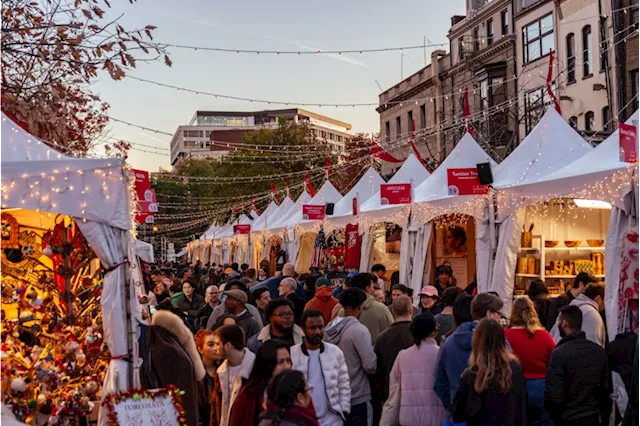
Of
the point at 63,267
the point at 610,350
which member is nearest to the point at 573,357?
the point at 610,350

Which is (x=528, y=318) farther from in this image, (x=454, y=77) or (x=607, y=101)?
(x=454, y=77)

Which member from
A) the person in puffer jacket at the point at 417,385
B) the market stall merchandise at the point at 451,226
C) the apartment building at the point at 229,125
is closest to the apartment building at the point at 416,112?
the market stall merchandise at the point at 451,226

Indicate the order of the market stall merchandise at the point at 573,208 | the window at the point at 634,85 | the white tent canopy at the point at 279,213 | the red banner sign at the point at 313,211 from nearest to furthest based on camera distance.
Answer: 1. the market stall merchandise at the point at 573,208
2. the red banner sign at the point at 313,211
3. the window at the point at 634,85
4. the white tent canopy at the point at 279,213

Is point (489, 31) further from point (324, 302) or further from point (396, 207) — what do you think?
point (324, 302)

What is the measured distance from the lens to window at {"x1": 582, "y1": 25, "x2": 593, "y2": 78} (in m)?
29.1

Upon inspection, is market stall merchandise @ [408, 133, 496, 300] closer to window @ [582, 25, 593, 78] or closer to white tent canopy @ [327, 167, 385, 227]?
white tent canopy @ [327, 167, 385, 227]

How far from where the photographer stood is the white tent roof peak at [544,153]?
507 inches

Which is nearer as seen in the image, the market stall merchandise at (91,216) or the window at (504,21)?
the market stall merchandise at (91,216)

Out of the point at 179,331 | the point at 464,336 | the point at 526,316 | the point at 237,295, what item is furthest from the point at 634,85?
the point at 179,331

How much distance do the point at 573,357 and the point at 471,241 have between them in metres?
10.9

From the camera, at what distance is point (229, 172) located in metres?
54.3

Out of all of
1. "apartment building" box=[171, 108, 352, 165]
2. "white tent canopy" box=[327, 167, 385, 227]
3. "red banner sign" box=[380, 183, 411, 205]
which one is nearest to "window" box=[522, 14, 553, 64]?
"white tent canopy" box=[327, 167, 385, 227]

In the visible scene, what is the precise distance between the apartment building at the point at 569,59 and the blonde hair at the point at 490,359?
21843 mm

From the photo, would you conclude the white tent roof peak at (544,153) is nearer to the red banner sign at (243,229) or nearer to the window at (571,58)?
the window at (571,58)
